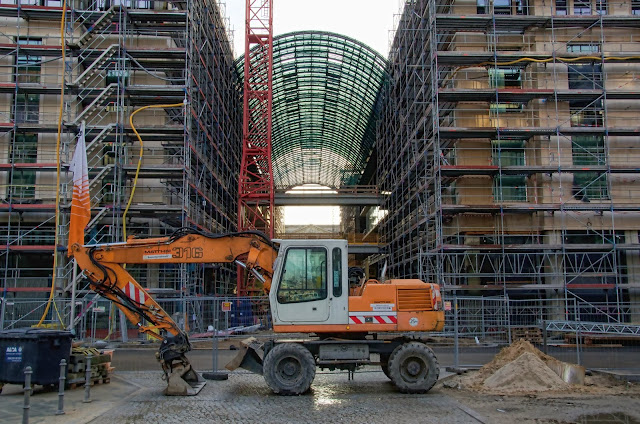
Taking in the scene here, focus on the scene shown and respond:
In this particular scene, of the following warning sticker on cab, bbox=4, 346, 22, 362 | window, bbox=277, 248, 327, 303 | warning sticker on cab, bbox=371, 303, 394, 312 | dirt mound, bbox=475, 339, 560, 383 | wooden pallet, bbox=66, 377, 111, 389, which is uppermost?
window, bbox=277, 248, 327, 303

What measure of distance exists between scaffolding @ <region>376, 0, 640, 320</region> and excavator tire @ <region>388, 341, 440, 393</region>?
481 inches

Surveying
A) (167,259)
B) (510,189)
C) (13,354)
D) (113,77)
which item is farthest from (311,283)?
(113,77)

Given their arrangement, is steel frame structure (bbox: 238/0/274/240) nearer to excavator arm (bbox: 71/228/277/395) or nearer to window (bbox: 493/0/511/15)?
window (bbox: 493/0/511/15)

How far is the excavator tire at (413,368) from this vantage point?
11.8 meters

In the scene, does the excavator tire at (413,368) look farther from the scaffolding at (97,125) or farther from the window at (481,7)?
the window at (481,7)

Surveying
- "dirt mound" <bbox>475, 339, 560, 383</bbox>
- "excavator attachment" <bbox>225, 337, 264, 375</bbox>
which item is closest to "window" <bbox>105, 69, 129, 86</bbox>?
"excavator attachment" <bbox>225, 337, 264, 375</bbox>

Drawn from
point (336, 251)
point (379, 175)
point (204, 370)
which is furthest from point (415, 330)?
point (379, 175)

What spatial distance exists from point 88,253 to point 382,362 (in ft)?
21.5

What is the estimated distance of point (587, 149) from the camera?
26.6 m

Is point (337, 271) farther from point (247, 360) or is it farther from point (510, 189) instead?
point (510, 189)

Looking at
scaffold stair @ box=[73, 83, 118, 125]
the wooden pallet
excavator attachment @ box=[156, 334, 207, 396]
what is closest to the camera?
excavator attachment @ box=[156, 334, 207, 396]

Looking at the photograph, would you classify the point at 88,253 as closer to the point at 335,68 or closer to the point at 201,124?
the point at 201,124

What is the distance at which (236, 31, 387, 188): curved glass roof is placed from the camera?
45.2 meters

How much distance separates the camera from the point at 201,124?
30766mm
